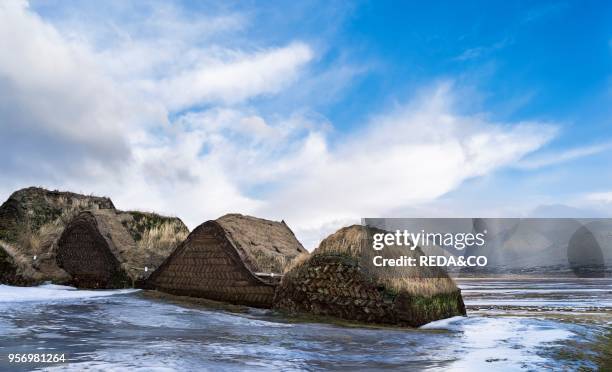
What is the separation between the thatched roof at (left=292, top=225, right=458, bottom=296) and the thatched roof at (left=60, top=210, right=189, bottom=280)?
6.38 m

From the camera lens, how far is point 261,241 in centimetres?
1336

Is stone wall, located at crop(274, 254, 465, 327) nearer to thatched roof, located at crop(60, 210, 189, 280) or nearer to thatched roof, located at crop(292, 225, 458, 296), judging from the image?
thatched roof, located at crop(292, 225, 458, 296)

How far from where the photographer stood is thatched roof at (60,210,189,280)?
14.6 metres

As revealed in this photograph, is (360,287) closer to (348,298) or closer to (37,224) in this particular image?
(348,298)

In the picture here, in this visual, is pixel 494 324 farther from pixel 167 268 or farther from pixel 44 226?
pixel 44 226

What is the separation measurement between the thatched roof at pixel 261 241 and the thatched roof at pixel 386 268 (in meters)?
2.12

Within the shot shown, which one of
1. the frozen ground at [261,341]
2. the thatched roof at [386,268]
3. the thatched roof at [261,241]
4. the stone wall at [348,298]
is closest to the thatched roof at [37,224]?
the frozen ground at [261,341]

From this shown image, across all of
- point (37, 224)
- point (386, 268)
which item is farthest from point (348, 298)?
point (37, 224)

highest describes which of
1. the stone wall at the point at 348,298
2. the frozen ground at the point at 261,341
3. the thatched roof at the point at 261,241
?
Result: the thatched roof at the point at 261,241

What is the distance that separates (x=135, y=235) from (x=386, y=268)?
33.5ft

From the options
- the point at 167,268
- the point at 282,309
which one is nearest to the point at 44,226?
the point at 167,268

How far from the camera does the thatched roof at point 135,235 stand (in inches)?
574

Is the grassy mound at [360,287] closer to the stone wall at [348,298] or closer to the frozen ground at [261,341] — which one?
the stone wall at [348,298]

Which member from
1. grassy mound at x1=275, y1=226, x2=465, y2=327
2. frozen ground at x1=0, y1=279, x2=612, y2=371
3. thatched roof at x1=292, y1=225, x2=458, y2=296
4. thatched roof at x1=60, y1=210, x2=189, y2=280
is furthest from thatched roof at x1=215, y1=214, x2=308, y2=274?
thatched roof at x1=60, y1=210, x2=189, y2=280
